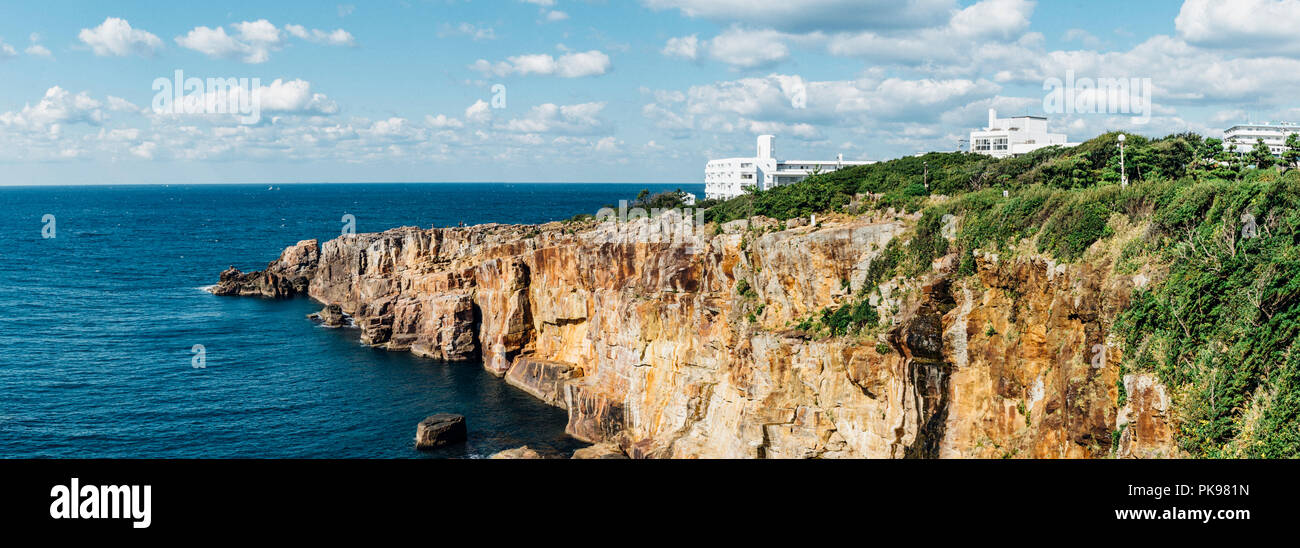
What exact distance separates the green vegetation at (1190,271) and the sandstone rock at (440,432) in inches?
1034

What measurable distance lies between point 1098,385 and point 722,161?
120m

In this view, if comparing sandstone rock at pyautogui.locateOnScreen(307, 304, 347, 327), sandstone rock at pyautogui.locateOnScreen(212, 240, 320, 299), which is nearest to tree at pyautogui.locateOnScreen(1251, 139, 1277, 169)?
sandstone rock at pyautogui.locateOnScreen(307, 304, 347, 327)

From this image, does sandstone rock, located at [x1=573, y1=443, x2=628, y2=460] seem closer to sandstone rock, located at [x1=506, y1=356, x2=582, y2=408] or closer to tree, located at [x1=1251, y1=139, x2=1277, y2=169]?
sandstone rock, located at [x1=506, y1=356, x2=582, y2=408]

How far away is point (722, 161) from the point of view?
481 ft

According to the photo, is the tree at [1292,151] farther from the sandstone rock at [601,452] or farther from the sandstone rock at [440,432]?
the sandstone rock at [440,432]

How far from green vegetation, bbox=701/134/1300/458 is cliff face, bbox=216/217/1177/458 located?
98cm

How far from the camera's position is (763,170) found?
13400 centimetres

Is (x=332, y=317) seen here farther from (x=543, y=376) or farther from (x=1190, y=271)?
(x=1190, y=271)

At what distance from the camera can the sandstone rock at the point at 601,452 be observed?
48434 mm

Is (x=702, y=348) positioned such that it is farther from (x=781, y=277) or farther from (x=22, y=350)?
(x=22, y=350)

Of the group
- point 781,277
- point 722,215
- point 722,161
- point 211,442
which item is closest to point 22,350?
point 211,442

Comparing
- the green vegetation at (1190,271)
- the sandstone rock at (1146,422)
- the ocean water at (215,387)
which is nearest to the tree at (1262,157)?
the green vegetation at (1190,271)

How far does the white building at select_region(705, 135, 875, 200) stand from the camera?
13150 centimetres

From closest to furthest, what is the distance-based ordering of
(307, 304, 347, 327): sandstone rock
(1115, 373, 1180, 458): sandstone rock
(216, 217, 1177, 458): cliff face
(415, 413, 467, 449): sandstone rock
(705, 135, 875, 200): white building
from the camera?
(1115, 373, 1180, 458): sandstone rock → (216, 217, 1177, 458): cliff face → (415, 413, 467, 449): sandstone rock → (307, 304, 347, 327): sandstone rock → (705, 135, 875, 200): white building
